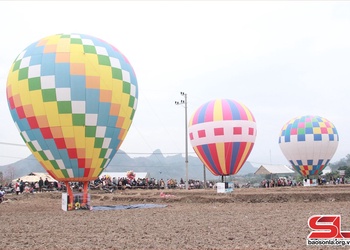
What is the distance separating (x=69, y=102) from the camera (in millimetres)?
17469

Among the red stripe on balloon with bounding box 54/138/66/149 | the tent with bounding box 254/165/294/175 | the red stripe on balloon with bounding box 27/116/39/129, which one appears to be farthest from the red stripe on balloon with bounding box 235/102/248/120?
the tent with bounding box 254/165/294/175

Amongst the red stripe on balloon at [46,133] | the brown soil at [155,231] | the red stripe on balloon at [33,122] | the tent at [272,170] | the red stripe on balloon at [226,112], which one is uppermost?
the red stripe on balloon at [226,112]

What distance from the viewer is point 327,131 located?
39.7m

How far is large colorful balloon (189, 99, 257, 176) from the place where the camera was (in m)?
29.0

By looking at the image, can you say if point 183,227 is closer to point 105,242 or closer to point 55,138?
point 105,242

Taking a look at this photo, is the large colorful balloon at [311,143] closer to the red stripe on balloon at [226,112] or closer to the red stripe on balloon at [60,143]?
the red stripe on balloon at [226,112]

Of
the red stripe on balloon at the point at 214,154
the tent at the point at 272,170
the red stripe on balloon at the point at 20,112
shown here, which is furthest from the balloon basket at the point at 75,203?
the tent at the point at 272,170

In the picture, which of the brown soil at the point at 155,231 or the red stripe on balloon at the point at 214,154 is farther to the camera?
the red stripe on balloon at the point at 214,154

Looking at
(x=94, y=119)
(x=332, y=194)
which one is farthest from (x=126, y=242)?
(x=332, y=194)

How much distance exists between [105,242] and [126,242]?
21.9 inches

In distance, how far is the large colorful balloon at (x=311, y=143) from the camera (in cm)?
3931

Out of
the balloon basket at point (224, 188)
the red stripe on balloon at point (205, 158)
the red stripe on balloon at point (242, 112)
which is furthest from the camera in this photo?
the red stripe on balloon at point (205, 158)

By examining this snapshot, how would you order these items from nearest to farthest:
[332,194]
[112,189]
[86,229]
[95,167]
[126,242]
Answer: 1. [126,242]
2. [86,229]
3. [95,167]
4. [332,194]
5. [112,189]

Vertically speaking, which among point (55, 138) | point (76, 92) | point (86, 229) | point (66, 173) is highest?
point (76, 92)
